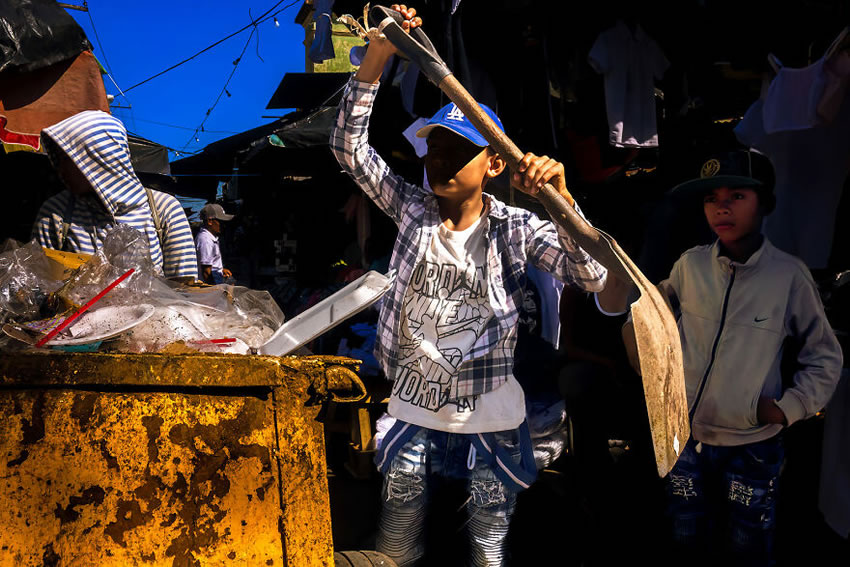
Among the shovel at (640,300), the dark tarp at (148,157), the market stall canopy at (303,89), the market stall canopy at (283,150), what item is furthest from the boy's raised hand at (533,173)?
the market stall canopy at (303,89)

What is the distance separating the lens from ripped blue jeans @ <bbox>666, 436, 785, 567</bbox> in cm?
253

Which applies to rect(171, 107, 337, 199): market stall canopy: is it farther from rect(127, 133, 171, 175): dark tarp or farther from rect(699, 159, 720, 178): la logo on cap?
rect(699, 159, 720, 178): la logo on cap

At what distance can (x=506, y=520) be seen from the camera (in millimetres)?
2260

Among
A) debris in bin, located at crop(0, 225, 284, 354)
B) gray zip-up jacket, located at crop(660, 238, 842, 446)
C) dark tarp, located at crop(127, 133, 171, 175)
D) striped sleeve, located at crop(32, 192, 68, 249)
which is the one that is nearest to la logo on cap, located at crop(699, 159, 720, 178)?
gray zip-up jacket, located at crop(660, 238, 842, 446)

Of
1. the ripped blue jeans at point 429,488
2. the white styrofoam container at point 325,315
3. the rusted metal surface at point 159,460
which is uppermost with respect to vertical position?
the white styrofoam container at point 325,315

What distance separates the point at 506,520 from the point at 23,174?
6.26 meters

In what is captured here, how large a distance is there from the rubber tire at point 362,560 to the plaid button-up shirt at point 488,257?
0.61m

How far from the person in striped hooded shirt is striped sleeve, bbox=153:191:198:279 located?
0.25ft

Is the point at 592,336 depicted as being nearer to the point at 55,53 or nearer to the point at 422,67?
the point at 422,67

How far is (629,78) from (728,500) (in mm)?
2652

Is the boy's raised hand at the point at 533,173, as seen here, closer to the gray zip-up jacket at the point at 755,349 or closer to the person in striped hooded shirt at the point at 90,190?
the gray zip-up jacket at the point at 755,349

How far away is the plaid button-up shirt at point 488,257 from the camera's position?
2.22 m

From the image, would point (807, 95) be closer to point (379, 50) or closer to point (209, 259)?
Answer: point (379, 50)

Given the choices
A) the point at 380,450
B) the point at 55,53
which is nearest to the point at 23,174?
the point at 55,53
